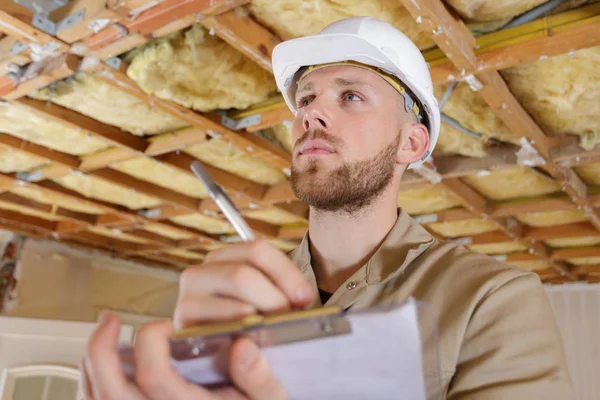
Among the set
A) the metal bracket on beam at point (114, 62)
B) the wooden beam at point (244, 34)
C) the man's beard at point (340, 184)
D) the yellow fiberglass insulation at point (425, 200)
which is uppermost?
the yellow fiberglass insulation at point (425, 200)

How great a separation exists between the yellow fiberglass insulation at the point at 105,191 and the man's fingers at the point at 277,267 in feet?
11.0

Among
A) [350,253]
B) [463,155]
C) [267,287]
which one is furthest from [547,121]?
[267,287]

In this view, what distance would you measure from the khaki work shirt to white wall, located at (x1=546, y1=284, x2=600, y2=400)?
18.4 feet

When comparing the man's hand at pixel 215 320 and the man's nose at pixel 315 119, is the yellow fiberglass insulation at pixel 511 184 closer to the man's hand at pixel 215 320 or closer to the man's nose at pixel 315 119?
the man's nose at pixel 315 119

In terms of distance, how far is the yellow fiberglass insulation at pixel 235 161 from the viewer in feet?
9.86

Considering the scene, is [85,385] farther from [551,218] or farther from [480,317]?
[551,218]

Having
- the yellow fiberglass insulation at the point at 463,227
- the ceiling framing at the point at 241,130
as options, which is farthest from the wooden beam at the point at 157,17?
the yellow fiberglass insulation at the point at 463,227

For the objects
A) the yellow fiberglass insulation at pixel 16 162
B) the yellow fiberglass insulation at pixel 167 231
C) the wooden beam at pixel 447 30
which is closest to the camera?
the wooden beam at pixel 447 30

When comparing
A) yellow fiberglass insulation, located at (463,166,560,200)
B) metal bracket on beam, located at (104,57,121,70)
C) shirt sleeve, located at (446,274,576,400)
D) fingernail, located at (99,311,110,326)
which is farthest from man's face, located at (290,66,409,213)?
yellow fiberglass insulation, located at (463,166,560,200)

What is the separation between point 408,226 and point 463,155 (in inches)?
75.7

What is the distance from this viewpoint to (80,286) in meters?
5.60

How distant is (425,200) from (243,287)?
10.9 feet

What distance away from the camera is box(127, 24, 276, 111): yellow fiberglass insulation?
2.04m

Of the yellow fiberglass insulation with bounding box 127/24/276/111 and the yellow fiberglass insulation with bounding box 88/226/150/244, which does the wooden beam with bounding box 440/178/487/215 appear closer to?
the yellow fiberglass insulation with bounding box 127/24/276/111
